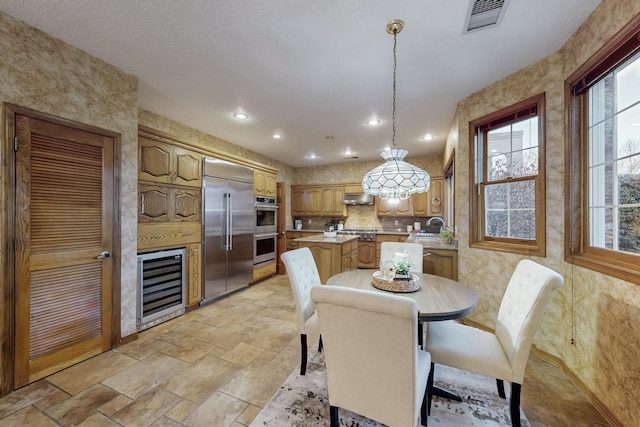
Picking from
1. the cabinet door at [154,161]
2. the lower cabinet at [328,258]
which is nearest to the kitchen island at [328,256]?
the lower cabinet at [328,258]

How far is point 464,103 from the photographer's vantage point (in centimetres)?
293

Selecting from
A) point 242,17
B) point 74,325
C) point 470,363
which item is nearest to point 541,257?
point 470,363

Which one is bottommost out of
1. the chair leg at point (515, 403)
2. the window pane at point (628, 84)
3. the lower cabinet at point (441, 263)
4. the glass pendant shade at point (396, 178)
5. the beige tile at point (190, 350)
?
the beige tile at point (190, 350)

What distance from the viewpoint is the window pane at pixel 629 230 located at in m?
1.50

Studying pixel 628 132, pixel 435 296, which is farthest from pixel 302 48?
pixel 628 132

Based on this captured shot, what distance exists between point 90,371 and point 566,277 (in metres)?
3.94

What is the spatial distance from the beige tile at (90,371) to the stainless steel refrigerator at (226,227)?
1.29m

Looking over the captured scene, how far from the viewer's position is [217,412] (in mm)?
1625

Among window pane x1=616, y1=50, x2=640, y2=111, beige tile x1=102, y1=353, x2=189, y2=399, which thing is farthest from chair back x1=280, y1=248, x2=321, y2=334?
window pane x1=616, y1=50, x2=640, y2=111

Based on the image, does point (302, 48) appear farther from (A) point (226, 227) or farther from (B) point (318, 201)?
(B) point (318, 201)

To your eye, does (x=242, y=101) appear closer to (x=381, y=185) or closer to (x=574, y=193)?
(x=381, y=185)

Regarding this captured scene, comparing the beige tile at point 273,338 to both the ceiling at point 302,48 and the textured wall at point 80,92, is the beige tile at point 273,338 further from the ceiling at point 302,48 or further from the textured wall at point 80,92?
the ceiling at point 302,48

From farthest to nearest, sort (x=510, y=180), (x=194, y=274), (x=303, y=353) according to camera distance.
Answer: (x=194, y=274) < (x=510, y=180) < (x=303, y=353)

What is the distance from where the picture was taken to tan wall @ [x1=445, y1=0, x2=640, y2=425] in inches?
57.5
